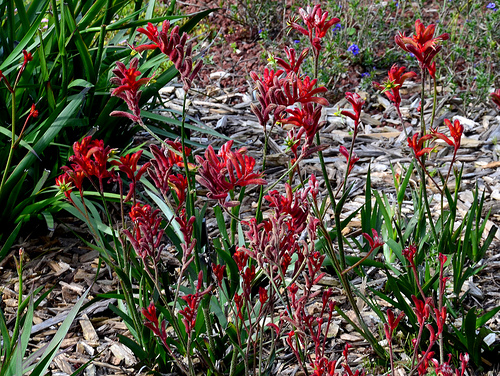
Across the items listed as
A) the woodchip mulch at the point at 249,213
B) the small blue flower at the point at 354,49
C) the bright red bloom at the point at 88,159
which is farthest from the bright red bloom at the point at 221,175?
the small blue flower at the point at 354,49

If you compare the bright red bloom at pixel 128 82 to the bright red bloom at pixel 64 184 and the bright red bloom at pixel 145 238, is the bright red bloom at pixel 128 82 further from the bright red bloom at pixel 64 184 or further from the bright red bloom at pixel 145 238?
the bright red bloom at pixel 64 184

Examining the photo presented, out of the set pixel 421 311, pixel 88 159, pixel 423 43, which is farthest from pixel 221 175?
pixel 423 43

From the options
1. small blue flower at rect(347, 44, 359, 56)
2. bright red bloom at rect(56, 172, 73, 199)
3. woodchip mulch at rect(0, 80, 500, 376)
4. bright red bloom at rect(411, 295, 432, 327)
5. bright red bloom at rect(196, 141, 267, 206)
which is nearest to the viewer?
bright red bloom at rect(196, 141, 267, 206)

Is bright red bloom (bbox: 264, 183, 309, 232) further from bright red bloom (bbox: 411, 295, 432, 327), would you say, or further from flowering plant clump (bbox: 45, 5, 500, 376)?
bright red bloom (bbox: 411, 295, 432, 327)

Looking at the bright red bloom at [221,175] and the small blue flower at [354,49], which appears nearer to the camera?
the bright red bloom at [221,175]

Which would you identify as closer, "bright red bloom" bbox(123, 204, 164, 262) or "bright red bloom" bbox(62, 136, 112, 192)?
"bright red bloom" bbox(123, 204, 164, 262)

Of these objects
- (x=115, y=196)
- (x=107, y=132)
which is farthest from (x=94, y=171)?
(x=107, y=132)

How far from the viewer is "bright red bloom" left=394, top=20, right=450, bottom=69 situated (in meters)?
1.65

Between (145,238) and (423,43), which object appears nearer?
(145,238)

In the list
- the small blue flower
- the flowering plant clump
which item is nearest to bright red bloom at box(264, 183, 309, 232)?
the flowering plant clump

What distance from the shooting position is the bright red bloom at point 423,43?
5.41 feet

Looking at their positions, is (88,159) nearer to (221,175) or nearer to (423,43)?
(221,175)

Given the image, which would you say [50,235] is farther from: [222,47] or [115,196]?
[222,47]

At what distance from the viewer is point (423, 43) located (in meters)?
1.69
